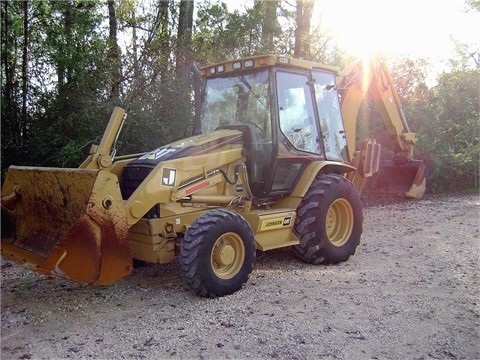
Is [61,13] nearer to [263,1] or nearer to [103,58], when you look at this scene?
[103,58]

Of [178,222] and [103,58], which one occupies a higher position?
[103,58]

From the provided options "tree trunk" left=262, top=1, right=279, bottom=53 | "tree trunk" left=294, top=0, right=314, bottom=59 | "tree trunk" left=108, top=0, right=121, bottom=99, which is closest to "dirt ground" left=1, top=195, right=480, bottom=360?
"tree trunk" left=108, top=0, right=121, bottom=99

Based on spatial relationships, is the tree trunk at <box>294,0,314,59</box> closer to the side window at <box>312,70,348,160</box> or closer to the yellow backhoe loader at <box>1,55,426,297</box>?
the yellow backhoe loader at <box>1,55,426,297</box>

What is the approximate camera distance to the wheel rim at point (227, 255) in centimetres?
464

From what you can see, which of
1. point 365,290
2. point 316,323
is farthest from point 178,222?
point 365,290

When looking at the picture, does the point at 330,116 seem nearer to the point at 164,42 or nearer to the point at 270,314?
the point at 270,314

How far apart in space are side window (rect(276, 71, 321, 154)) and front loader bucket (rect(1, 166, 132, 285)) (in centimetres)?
228

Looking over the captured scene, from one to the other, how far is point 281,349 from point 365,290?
1.59 meters

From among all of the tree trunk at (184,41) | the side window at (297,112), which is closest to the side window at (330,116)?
the side window at (297,112)

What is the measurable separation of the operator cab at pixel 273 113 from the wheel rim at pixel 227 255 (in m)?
1.08

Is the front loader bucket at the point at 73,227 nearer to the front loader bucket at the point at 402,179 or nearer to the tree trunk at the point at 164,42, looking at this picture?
the tree trunk at the point at 164,42

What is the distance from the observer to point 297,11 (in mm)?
13336

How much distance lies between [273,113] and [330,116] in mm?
1160

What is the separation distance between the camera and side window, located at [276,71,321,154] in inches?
222
